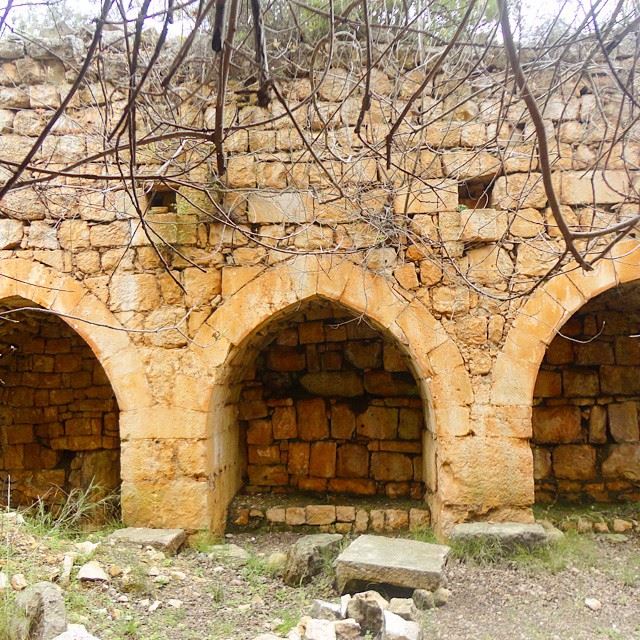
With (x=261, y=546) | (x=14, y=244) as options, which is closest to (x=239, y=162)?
(x=14, y=244)

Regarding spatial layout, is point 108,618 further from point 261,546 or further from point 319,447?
point 319,447

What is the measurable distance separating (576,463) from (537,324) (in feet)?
7.25

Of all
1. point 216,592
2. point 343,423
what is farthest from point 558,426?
point 216,592

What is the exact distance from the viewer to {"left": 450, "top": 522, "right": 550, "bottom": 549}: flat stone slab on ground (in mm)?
4199

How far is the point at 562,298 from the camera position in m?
4.57

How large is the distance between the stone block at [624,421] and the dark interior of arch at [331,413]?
6.12ft

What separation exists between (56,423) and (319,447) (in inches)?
110

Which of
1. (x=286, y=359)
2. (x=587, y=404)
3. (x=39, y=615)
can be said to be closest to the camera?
(x=39, y=615)

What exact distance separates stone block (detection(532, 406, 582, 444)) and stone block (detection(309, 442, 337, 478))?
6.48 feet

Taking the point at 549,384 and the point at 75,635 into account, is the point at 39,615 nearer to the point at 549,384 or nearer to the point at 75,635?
the point at 75,635

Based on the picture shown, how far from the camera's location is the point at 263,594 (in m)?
3.85

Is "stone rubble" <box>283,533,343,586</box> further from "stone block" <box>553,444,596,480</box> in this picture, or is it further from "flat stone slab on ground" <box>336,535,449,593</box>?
"stone block" <box>553,444,596,480</box>

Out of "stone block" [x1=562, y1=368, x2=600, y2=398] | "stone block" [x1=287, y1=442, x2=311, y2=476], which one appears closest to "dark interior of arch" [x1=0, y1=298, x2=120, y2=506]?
"stone block" [x1=287, y1=442, x2=311, y2=476]

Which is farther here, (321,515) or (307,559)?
(321,515)
